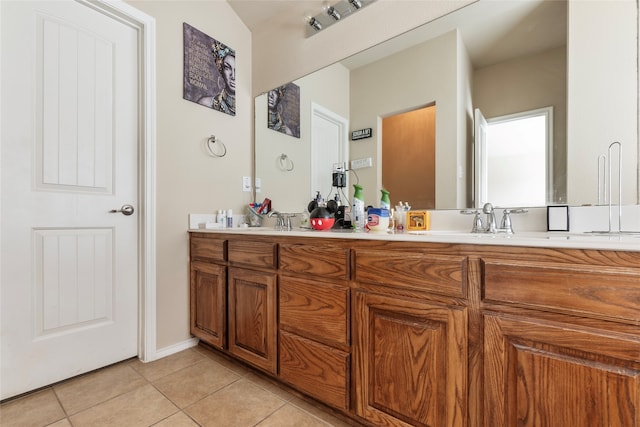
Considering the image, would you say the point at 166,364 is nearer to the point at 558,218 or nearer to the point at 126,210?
the point at 126,210

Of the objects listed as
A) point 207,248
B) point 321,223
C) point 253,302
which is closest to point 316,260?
point 321,223

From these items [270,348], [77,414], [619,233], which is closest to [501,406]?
[619,233]

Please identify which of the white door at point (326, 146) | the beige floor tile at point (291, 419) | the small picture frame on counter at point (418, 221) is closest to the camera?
the beige floor tile at point (291, 419)

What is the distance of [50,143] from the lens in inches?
59.9

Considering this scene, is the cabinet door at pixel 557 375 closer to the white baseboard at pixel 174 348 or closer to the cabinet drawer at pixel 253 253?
the cabinet drawer at pixel 253 253

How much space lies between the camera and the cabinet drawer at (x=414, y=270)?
93cm

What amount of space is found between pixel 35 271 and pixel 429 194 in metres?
2.08

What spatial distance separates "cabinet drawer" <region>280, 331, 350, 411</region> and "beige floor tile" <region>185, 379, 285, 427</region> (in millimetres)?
150

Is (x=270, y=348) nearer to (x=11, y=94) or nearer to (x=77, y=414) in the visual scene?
(x=77, y=414)

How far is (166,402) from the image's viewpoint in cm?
139

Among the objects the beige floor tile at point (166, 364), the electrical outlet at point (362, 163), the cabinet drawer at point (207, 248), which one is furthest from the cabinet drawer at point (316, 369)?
the electrical outlet at point (362, 163)

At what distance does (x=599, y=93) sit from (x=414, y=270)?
109cm

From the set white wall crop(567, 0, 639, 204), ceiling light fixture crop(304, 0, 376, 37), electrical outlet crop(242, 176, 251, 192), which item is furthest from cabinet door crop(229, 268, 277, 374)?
ceiling light fixture crop(304, 0, 376, 37)

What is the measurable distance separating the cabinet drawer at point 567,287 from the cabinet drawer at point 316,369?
64 cm
